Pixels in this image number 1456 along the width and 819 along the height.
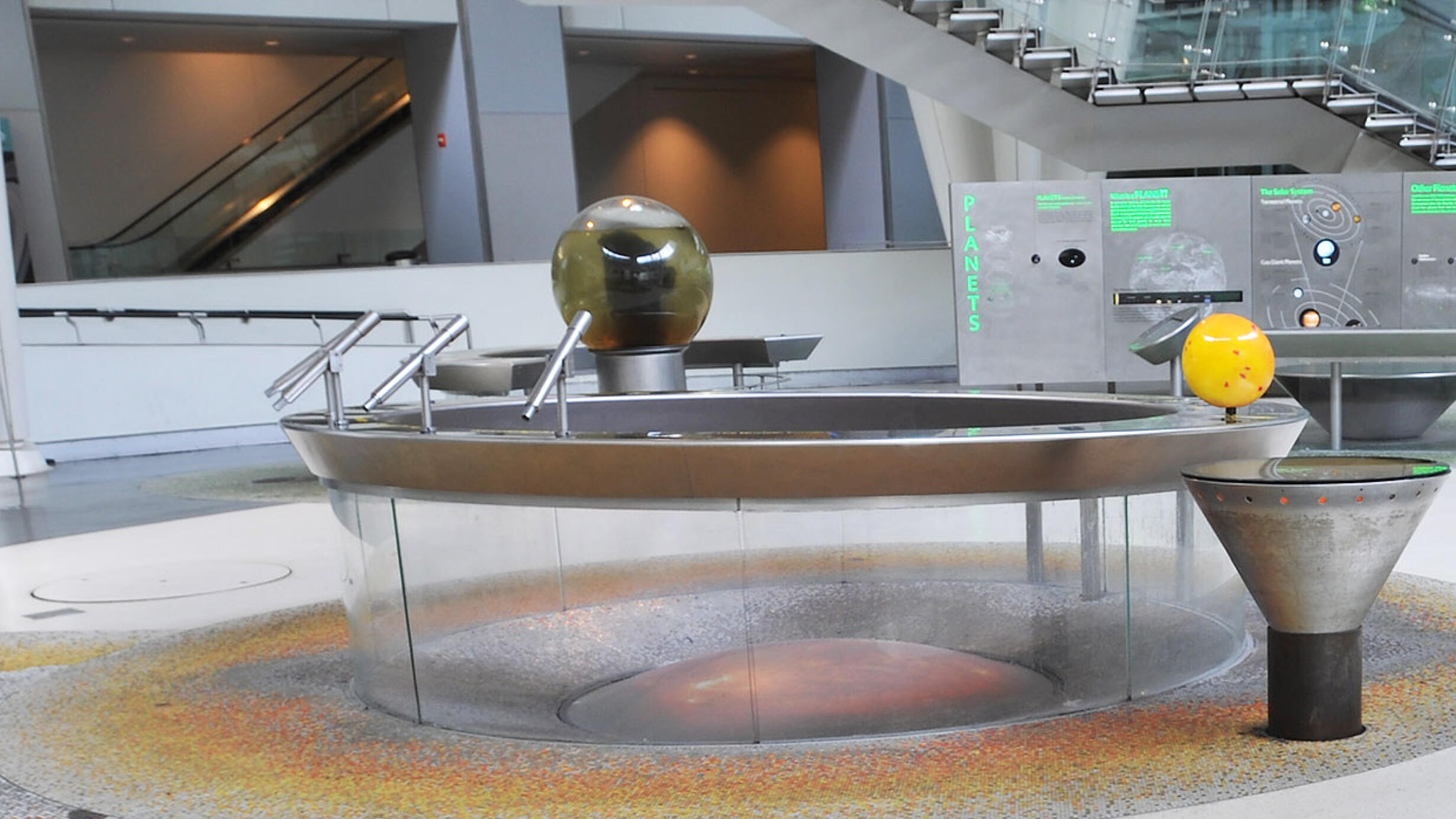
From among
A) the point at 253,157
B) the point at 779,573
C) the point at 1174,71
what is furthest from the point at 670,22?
the point at 779,573

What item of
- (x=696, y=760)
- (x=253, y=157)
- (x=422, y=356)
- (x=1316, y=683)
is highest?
(x=253, y=157)

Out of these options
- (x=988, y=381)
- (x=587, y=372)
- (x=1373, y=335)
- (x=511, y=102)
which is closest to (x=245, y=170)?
(x=511, y=102)

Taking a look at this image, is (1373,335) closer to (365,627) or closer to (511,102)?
(365,627)

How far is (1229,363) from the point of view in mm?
3557

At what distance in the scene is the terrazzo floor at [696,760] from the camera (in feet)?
9.66

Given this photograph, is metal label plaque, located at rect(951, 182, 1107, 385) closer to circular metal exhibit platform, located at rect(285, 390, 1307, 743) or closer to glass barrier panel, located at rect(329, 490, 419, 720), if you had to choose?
circular metal exhibit platform, located at rect(285, 390, 1307, 743)

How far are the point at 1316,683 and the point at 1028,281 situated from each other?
8.01 metres

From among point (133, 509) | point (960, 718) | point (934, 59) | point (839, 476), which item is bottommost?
point (133, 509)

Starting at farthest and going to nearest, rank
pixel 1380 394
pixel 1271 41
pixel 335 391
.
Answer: pixel 1271 41 < pixel 1380 394 < pixel 335 391

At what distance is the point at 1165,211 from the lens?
10992mm

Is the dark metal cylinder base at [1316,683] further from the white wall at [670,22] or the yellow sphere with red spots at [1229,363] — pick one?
the white wall at [670,22]

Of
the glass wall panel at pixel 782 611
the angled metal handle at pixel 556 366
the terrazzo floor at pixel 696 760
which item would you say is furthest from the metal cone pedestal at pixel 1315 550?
the angled metal handle at pixel 556 366

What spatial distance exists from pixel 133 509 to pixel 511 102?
31.8ft

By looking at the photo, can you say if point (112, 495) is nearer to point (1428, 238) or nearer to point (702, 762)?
point (702, 762)
